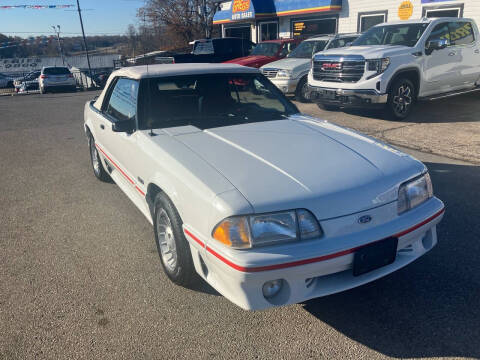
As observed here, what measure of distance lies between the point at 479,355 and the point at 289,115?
2.48 metres

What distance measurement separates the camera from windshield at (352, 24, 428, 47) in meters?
8.45

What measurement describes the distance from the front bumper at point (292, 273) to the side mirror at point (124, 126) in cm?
132

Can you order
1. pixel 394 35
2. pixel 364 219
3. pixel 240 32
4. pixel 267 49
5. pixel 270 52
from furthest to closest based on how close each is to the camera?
pixel 240 32
pixel 267 49
pixel 270 52
pixel 394 35
pixel 364 219

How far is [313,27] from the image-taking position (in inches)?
763

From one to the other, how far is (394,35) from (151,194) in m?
7.77

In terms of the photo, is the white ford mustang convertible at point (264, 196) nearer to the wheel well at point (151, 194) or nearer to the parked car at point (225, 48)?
the wheel well at point (151, 194)

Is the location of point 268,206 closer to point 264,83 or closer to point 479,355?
point 479,355

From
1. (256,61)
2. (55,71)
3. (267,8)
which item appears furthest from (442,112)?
(55,71)

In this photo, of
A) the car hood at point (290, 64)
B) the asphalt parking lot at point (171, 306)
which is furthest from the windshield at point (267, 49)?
the asphalt parking lot at point (171, 306)

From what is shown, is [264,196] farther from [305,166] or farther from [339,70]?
[339,70]

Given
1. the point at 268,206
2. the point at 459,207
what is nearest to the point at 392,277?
the point at 268,206

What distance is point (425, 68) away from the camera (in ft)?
27.3

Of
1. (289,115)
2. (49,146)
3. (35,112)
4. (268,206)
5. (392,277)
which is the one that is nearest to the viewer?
(268,206)

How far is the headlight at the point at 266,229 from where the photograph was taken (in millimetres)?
2221
